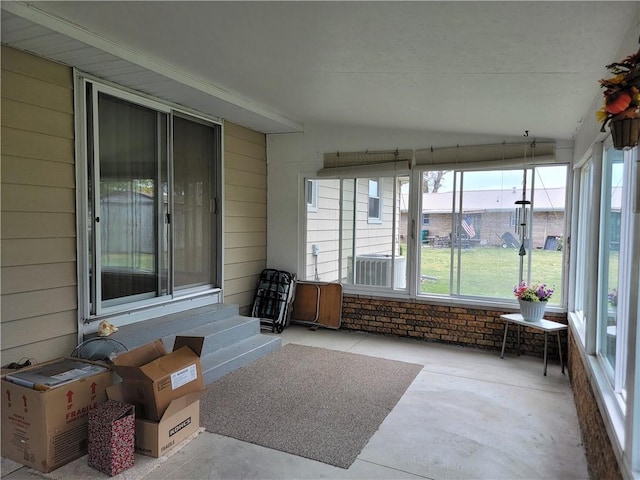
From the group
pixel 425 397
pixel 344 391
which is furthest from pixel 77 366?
pixel 425 397

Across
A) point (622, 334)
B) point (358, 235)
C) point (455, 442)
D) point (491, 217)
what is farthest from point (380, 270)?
point (622, 334)

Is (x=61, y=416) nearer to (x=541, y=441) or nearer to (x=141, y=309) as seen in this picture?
(x=141, y=309)

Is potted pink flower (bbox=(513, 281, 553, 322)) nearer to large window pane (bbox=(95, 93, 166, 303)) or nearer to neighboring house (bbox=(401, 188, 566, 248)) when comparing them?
neighboring house (bbox=(401, 188, 566, 248))

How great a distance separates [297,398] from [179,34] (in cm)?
279

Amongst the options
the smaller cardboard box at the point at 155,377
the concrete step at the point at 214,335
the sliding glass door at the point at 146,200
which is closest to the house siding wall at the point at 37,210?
the sliding glass door at the point at 146,200

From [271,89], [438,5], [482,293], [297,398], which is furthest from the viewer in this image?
[482,293]

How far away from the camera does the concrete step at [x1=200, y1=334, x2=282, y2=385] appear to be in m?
3.84

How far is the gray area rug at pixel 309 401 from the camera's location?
2820mm

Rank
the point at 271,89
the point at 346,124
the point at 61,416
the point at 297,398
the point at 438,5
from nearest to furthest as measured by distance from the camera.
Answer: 1. the point at 438,5
2. the point at 61,416
3. the point at 297,398
4. the point at 271,89
5. the point at 346,124

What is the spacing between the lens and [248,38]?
9.10 ft

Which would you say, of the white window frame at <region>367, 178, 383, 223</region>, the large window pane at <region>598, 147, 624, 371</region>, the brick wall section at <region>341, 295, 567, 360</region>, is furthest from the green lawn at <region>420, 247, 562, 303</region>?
the large window pane at <region>598, 147, 624, 371</region>

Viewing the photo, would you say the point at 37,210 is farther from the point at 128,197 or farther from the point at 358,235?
the point at 358,235

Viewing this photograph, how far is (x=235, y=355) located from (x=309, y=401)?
3.60 feet

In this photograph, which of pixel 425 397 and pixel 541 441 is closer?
pixel 541 441
